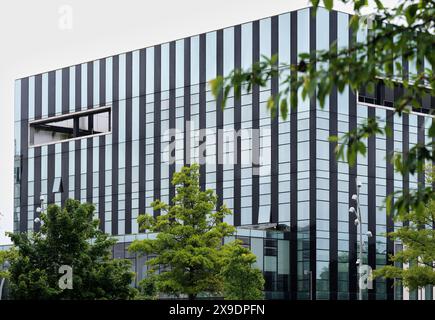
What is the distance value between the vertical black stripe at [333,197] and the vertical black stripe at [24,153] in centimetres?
3543

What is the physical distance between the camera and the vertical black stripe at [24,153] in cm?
10125

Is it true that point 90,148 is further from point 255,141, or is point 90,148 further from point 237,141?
point 255,141

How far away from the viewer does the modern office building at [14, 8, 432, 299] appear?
7844cm

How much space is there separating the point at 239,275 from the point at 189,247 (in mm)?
4177

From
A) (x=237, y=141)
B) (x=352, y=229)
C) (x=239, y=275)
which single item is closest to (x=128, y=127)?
(x=237, y=141)

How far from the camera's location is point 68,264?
5081 cm

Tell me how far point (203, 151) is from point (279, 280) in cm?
1365

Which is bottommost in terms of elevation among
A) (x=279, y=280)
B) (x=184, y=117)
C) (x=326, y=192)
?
(x=279, y=280)

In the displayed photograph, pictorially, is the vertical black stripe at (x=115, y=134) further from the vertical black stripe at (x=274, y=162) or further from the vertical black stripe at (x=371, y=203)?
the vertical black stripe at (x=371, y=203)

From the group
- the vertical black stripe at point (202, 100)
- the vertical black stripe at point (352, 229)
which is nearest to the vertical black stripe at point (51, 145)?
the vertical black stripe at point (202, 100)

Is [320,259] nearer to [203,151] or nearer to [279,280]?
[279,280]

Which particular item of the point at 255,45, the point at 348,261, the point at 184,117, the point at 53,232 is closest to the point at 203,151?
the point at 184,117

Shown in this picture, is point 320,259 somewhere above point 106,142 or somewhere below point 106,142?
below

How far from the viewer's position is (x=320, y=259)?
7781cm
